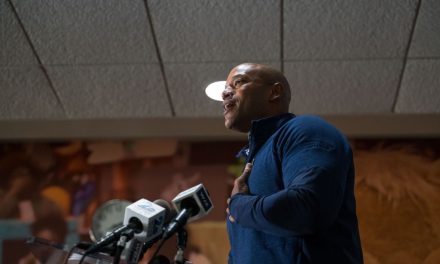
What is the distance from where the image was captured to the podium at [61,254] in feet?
3.60

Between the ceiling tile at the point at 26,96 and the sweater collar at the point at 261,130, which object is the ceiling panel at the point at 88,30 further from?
the sweater collar at the point at 261,130

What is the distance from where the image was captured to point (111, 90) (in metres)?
3.14

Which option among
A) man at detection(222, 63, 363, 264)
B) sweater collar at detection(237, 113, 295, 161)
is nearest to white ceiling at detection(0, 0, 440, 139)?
sweater collar at detection(237, 113, 295, 161)

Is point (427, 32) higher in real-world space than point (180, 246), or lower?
lower

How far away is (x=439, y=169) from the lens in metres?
3.23

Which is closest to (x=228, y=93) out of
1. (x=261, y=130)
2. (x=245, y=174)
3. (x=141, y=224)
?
(x=261, y=130)

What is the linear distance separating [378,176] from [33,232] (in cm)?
208

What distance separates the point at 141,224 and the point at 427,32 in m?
2.09

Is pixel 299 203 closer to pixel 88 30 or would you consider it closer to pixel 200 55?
pixel 200 55

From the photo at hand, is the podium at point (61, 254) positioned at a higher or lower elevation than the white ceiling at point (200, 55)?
higher

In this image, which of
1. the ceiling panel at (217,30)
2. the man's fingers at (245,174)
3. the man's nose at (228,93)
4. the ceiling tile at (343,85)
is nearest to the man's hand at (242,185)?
the man's fingers at (245,174)

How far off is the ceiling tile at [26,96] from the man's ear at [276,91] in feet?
6.32

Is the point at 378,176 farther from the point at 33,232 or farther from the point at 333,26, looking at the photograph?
the point at 33,232

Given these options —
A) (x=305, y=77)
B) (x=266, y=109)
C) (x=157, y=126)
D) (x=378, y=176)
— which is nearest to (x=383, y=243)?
(x=378, y=176)
